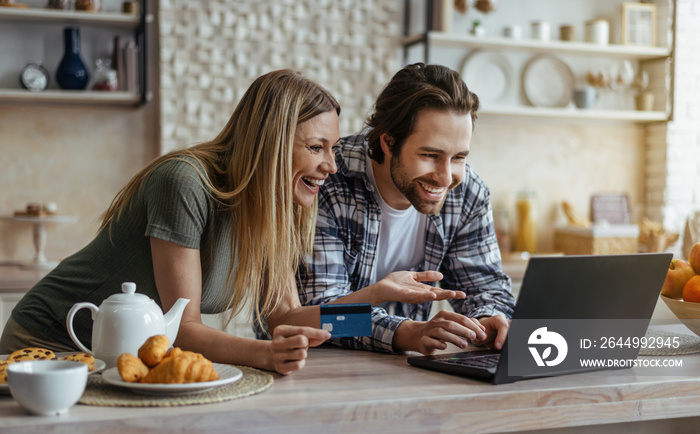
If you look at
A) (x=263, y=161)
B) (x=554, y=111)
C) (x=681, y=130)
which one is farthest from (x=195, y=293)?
(x=681, y=130)

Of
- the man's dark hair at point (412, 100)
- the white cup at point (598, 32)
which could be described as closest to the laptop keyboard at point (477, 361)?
the man's dark hair at point (412, 100)

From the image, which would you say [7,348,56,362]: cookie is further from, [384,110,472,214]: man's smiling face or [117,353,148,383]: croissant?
[384,110,472,214]: man's smiling face

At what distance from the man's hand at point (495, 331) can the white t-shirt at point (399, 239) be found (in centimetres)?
48

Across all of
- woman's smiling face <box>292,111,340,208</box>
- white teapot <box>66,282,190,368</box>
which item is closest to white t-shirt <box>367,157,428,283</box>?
woman's smiling face <box>292,111,340,208</box>

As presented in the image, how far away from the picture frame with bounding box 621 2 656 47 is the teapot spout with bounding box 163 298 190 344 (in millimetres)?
3352

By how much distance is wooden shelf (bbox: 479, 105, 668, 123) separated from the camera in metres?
3.63

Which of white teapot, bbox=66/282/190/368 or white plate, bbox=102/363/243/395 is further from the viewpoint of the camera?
white teapot, bbox=66/282/190/368

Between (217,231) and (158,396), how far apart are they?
464 mm

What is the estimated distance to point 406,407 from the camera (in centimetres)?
111

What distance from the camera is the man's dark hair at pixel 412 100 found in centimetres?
187

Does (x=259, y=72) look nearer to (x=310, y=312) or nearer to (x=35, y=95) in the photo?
(x=35, y=95)

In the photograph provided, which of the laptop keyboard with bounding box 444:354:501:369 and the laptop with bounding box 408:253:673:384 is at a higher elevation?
the laptop with bounding box 408:253:673:384

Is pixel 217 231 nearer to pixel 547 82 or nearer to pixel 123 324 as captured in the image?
pixel 123 324

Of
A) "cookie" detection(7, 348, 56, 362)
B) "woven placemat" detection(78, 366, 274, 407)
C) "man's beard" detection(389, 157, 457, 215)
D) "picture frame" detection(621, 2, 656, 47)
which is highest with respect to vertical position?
"picture frame" detection(621, 2, 656, 47)
